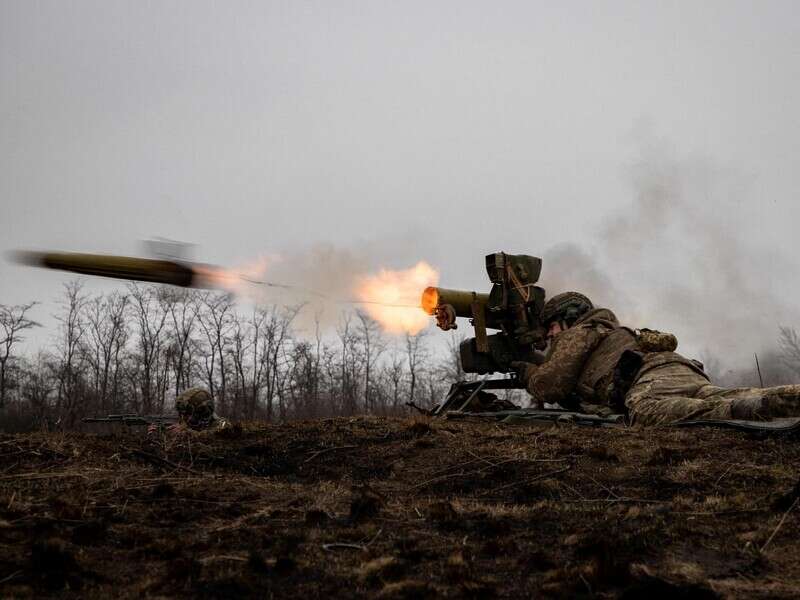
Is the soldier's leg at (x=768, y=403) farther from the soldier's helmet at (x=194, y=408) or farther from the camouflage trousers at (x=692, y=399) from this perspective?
the soldier's helmet at (x=194, y=408)

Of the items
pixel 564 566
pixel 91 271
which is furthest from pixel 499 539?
pixel 91 271

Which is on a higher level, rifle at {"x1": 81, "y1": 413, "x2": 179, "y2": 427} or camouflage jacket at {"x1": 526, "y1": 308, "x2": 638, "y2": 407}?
camouflage jacket at {"x1": 526, "y1": 308, "x2": 638, "y2": 407}

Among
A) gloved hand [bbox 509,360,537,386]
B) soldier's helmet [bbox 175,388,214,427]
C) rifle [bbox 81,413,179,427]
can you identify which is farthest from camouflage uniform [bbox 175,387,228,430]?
gloved hand [bbox 509,360,537,386]

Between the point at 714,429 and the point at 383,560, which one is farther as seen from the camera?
the point at 714,429

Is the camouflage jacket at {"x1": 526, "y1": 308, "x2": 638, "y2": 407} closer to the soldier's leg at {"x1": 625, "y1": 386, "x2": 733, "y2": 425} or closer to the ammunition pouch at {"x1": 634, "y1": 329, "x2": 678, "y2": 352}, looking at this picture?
the ammunition pouch at {"x1": 634, "y1": 329, "x2": 678, "y2": 352}

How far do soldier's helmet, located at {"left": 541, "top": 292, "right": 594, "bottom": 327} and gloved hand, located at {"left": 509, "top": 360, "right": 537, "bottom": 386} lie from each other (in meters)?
0.84

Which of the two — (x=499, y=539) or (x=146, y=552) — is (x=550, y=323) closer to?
(x=499, y=539)

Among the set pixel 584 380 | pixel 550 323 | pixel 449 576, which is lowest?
pixel 449 576

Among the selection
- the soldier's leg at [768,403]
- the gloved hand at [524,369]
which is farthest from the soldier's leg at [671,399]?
the gloved hand at [524,369]

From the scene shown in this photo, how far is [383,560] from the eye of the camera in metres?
3.53

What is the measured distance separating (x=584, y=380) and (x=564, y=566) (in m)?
7.02

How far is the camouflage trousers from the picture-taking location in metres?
7.10

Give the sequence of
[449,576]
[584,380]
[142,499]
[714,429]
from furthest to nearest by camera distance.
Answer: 1. [584,380]
2. [714,429]
3. [142,499]
4. [449,576]

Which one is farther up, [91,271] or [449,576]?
[91,271]
